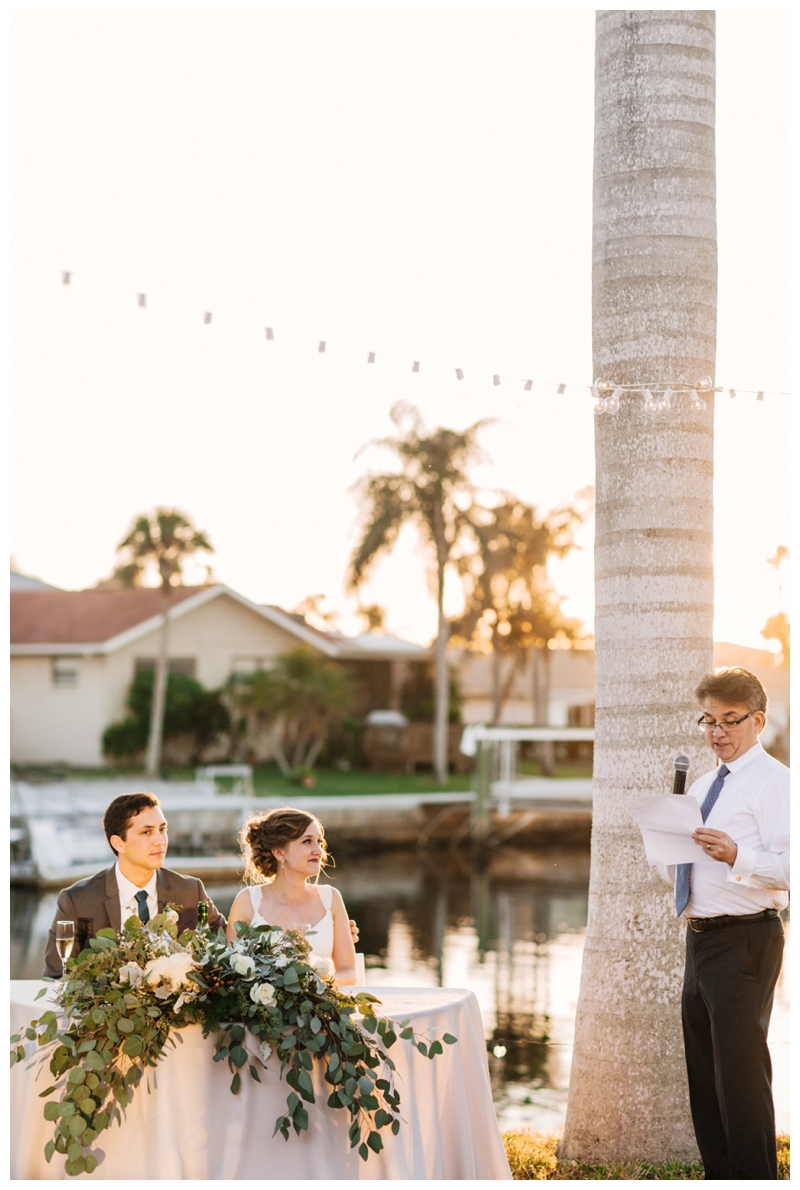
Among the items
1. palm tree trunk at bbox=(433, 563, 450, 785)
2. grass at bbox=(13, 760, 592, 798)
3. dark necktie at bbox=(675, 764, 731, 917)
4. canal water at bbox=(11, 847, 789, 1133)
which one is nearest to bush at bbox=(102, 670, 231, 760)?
grass at bbox=(13, 760, 592, 798)

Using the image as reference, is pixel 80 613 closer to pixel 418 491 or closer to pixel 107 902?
pixel 418 491

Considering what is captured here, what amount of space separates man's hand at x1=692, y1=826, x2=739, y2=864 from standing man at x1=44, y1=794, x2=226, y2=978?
5.24ft

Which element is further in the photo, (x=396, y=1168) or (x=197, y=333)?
(x=197, y=333)

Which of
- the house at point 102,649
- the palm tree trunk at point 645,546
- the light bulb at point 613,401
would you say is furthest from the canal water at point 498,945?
the house at point 102,649

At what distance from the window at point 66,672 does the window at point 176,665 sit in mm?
1584

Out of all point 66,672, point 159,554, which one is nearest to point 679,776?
point 159,554

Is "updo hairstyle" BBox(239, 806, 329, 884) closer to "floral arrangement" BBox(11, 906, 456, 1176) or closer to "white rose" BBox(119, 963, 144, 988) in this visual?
"floral arrangement" BBox(11, 906, 456, 1176)

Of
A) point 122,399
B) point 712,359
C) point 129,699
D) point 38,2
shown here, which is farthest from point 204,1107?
point 129,699

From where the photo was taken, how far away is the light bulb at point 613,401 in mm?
4914

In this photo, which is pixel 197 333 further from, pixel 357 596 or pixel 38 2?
pixel 357 596

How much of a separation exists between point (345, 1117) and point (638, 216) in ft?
11.7

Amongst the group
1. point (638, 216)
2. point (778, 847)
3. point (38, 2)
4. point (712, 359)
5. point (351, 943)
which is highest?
point (38, 2)

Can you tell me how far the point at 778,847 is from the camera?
3.67 m

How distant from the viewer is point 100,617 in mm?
32125
